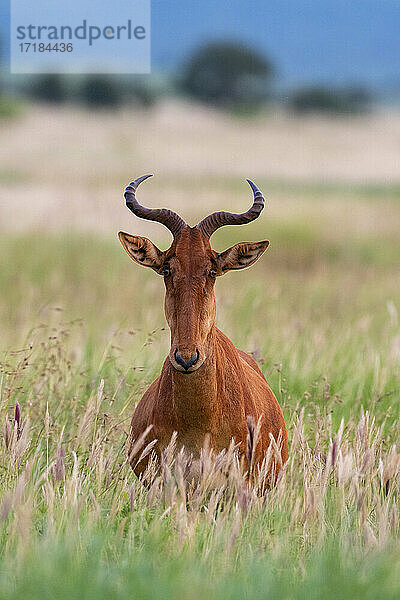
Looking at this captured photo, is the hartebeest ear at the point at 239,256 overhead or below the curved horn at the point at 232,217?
below

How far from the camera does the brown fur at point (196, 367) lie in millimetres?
5297

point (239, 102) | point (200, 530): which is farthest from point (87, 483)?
point (239, 102)

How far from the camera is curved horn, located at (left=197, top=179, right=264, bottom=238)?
18.4 ft

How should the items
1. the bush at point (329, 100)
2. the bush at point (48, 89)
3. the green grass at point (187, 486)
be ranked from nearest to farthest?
the green grass at point (187, 486), the bush at point (48, 89), the bush at point (329, 100)

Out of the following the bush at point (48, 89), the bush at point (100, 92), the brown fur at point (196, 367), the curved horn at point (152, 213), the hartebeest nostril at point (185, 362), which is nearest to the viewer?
the hartebeest nostril at point (185, 362)

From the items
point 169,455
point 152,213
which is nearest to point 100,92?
point 152,213

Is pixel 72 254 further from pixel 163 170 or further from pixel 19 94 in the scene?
pixel 19 94

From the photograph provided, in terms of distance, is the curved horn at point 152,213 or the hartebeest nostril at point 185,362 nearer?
the hartebeest nostril at point 185,362

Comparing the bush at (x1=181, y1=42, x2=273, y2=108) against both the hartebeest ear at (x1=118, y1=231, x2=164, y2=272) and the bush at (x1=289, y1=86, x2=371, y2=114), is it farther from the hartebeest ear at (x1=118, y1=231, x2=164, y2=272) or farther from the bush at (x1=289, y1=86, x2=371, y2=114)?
the hartebeest ear at (x1=118, y1=231, x2=164, y2=272)

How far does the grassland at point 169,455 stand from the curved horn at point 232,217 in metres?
1.16

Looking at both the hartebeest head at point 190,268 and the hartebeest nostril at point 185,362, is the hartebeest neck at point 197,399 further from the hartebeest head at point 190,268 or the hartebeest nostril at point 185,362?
the hartebeest nostril at point 185,362

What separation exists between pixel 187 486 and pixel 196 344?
83cm

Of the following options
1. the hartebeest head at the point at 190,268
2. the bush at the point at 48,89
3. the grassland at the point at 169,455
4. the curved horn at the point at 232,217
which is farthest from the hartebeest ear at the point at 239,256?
the bush at the point at 48,89

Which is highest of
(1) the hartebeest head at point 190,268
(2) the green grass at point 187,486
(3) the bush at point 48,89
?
(3) the bush at point 48,89
